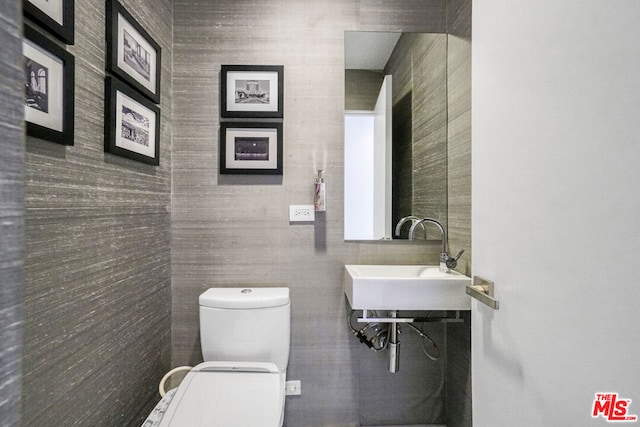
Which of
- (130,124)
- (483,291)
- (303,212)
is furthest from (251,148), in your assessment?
(483,291)

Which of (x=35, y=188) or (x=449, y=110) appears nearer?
(x=35, y=188)

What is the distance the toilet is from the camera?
102cm

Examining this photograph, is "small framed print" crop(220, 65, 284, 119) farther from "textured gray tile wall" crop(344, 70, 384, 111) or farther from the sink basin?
the sink basin

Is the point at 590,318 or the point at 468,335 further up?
the point at 590,318

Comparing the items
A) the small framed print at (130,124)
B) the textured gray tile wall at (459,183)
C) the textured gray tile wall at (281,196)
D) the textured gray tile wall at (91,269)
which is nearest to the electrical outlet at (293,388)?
the textured gray tile wall at (281,196)

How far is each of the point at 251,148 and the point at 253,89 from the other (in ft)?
1.04

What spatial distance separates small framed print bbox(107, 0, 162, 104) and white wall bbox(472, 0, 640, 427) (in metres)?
1.27

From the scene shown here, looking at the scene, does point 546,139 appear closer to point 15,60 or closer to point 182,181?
point 15,60

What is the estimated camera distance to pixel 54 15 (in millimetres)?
831

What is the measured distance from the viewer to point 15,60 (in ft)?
0.66

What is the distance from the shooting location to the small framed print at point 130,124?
1.09 meters

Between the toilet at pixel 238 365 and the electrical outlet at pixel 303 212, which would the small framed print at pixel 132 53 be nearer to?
the electrical outlet at pixel 303 212

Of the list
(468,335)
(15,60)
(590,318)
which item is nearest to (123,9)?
(15,60)

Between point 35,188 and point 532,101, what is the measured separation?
1297 mm
